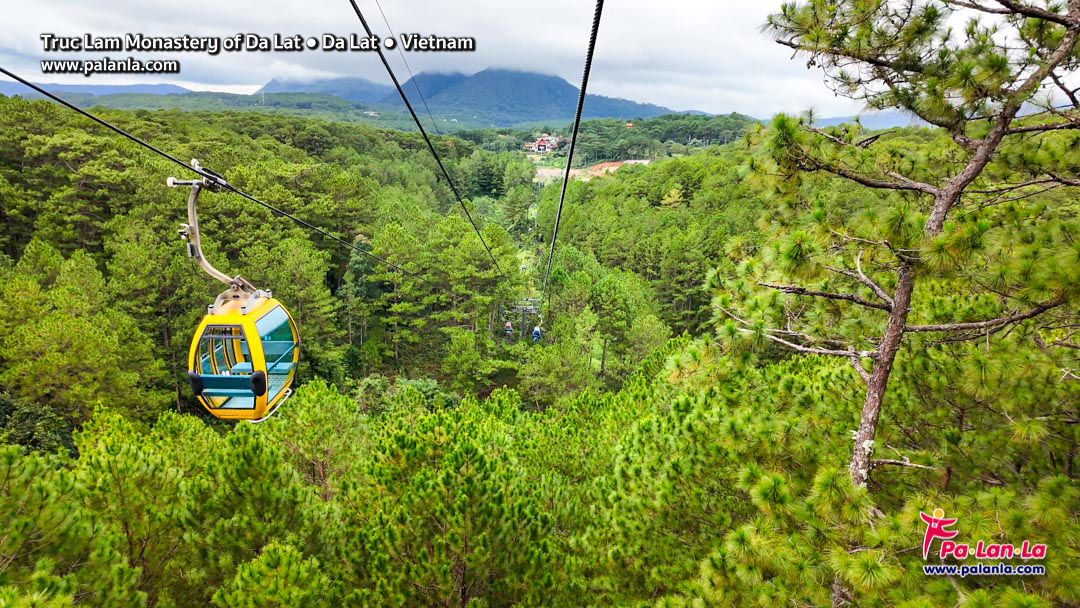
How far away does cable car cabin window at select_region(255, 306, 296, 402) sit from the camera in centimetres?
578

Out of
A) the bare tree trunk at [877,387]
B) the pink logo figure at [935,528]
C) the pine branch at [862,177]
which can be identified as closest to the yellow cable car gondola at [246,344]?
the pine branch at [862,177]

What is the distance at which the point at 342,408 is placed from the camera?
39.0 ft

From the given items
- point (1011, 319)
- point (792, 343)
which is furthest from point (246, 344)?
point (1011, 319)

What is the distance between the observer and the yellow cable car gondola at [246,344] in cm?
545

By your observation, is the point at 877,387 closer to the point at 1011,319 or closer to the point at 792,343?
the point at 792,343

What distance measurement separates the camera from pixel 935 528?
3736mm

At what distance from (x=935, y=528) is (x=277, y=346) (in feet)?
22.1

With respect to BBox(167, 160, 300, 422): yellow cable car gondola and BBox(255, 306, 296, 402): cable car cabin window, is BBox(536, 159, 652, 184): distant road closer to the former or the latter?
BBox(255, 306, 296, 402): cable car cabin window

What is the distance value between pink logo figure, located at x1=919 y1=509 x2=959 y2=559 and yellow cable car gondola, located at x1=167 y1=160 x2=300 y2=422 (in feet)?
20.4

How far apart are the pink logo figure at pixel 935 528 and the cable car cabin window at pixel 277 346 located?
6262 millimetres

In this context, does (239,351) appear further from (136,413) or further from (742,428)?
(136,413)

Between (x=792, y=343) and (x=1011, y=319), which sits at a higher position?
(x=1011, y=319)

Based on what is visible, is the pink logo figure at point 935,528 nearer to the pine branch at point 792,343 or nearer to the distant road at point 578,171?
the pine branch at point 792,343

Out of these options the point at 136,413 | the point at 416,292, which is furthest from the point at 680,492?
the point at 416,292
